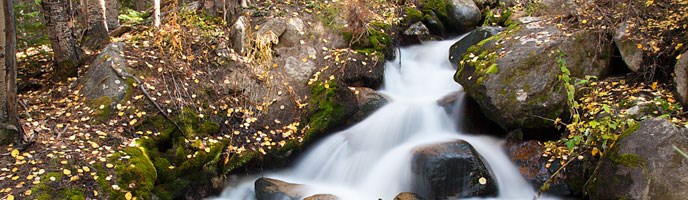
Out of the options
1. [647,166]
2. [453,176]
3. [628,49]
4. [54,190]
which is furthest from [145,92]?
[628,49]

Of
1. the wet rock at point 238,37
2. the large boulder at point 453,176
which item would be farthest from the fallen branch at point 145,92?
the large boulder at point 453,176

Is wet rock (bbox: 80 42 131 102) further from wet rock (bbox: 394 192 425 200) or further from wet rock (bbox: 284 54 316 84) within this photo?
wet rock (bbox: 394 192 425 200)

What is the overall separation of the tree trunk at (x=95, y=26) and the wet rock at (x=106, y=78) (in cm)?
76

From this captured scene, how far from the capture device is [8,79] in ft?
14.0

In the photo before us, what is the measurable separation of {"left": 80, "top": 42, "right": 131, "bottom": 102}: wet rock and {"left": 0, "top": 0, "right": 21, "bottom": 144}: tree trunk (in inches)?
41.6

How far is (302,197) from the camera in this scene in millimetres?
5398

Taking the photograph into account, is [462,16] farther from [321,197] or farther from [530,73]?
[321,197]

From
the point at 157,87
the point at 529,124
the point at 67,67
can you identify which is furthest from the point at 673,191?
the point at 67,67

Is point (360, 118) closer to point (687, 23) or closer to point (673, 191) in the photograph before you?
point (673, 191)

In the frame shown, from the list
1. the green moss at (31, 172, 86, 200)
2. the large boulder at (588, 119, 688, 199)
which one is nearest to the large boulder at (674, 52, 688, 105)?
the large boulder at (588, 119, 688, 199)

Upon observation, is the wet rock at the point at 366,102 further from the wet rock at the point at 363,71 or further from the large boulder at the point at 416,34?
the large boulder at the point at 416,34

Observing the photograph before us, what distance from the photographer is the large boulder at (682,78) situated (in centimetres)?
466

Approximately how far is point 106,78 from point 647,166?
20.7 ft

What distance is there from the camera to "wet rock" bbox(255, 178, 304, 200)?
537 cm
